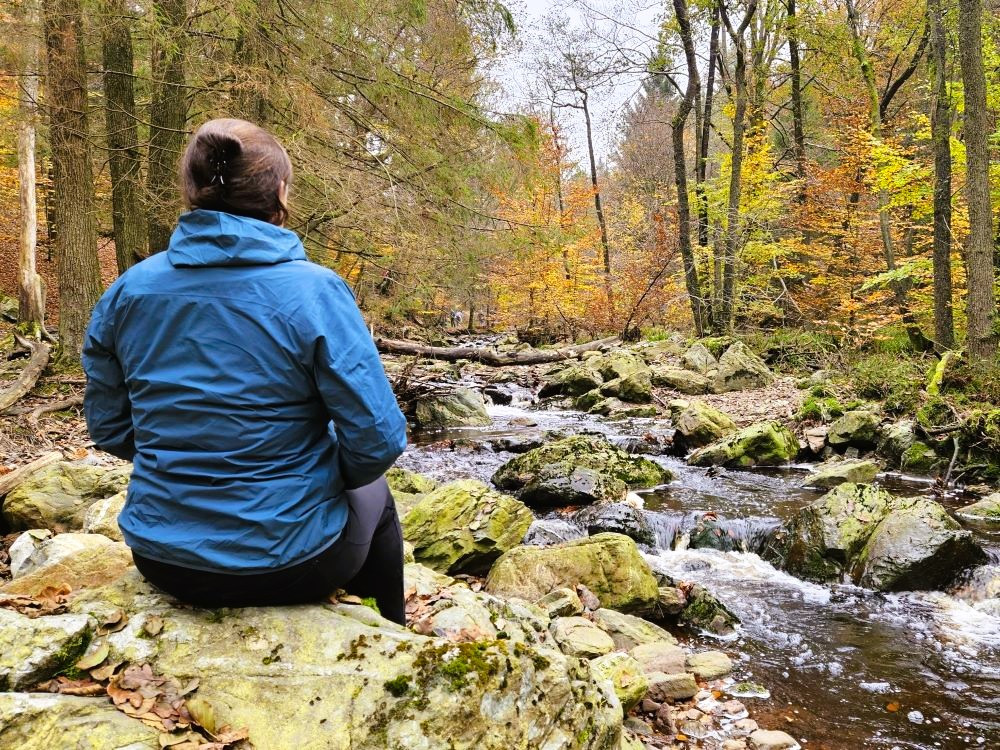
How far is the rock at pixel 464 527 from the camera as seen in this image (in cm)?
520

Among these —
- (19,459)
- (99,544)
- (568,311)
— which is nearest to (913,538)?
(99,544)

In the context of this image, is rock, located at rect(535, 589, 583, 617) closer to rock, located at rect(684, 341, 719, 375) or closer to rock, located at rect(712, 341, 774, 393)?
rock, located at rect(712, 341, 774, 393)

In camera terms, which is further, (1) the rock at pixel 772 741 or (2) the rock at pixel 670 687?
(2) the rock at pixel 670 687

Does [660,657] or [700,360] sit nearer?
[660,657]

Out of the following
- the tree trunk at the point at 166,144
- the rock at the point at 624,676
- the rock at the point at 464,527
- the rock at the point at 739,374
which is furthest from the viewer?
the rock at the point at 739,374

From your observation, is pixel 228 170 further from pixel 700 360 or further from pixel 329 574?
pixel 700 360

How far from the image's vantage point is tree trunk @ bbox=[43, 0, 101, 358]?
813 centimetres

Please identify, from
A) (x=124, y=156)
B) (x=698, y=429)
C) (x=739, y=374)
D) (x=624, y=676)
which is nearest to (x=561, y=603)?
(x=624, y=676)

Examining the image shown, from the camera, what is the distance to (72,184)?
8930mm

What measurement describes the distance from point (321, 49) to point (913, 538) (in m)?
7.65

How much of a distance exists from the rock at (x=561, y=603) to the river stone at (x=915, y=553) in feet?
8.58

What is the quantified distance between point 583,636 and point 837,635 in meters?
2.01

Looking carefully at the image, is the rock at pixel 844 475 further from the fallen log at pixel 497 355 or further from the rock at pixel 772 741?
the fallen log at pixel 497 355

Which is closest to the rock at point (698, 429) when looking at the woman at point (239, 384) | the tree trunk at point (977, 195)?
the tree trunk at point (977, 195)
